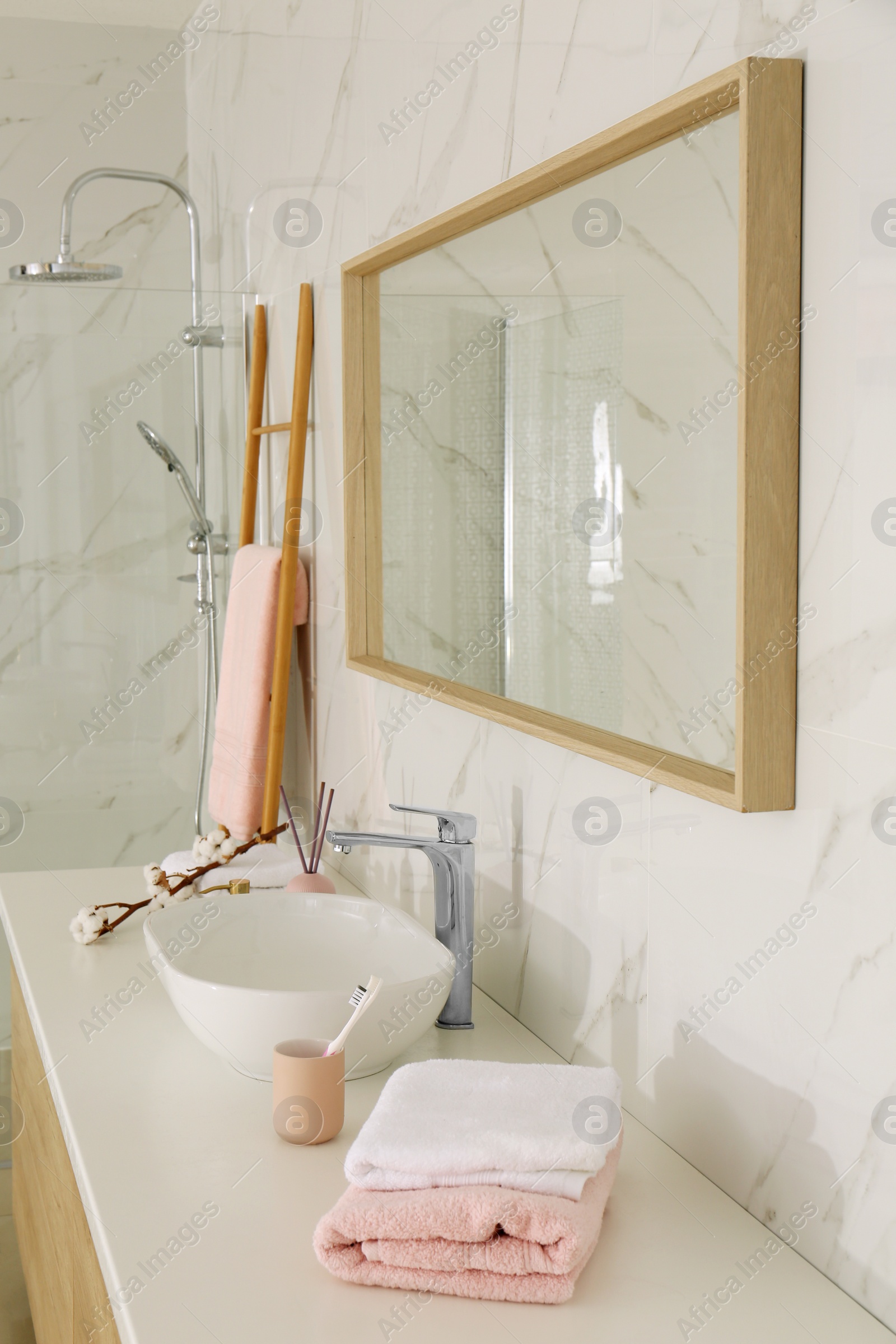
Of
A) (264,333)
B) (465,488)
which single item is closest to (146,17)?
(264,333)

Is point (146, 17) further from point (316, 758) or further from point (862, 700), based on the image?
point (862, 700)

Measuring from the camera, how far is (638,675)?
3.49ft

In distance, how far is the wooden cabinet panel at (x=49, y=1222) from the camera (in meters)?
1.06

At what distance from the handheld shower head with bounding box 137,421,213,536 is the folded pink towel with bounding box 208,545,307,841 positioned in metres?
0.18

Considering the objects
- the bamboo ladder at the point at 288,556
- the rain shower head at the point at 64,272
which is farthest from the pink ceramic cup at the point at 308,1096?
the rain shower head at the point at 64,272

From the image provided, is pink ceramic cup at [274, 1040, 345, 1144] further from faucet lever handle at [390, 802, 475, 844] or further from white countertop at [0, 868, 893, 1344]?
faucet lever handle at [390, 802, 475, 844]

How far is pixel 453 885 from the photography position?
1333mm

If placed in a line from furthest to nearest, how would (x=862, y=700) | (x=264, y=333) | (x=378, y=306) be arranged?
(x=264, y=333), (x=378, y=306), (x=862, y=700)

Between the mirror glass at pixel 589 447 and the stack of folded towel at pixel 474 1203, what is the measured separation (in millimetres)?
310

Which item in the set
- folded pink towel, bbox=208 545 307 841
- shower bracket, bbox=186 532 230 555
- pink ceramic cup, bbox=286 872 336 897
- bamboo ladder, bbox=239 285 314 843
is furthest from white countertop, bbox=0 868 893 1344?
shower bracket, bbox=186 532 230 555

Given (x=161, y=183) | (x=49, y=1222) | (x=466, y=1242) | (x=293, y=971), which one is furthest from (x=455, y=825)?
(x=161, y=183)

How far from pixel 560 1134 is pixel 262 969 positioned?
2.00 ft

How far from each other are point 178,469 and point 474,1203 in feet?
5.99

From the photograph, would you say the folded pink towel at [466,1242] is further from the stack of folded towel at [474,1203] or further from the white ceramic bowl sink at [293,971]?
the white ceramic bowl sink at [293,971]
